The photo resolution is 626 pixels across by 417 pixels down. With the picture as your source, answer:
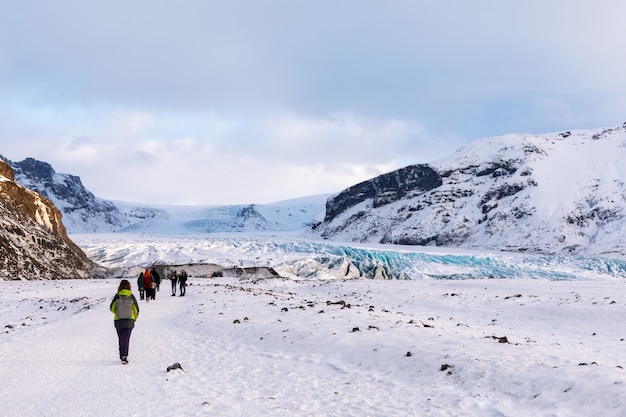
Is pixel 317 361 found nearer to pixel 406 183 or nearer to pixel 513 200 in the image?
pixel 513 200

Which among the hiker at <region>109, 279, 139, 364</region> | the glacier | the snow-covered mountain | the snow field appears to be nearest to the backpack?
the hiker at <region>109, 279, 139, 364</region>

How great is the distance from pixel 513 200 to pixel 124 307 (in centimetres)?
14206

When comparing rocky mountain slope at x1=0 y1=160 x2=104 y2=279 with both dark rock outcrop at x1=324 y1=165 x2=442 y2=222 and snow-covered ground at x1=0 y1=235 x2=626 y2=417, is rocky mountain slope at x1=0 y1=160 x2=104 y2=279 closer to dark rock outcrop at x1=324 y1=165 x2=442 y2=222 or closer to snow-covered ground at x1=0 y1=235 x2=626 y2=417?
snow-covered ground at x1=0 y1=235 x2=626 y2=417

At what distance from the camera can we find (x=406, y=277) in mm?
65438

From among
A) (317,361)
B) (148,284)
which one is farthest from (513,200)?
(317,361)

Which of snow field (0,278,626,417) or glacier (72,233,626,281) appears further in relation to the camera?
glacier (72,233,626,281)

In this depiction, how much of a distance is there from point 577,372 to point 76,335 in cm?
1574

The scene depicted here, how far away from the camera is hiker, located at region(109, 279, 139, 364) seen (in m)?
12.4

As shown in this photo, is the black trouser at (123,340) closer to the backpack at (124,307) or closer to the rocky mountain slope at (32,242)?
the backpack at (124,307)

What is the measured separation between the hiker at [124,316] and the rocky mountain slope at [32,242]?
4067 cm

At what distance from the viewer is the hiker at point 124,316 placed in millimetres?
12430

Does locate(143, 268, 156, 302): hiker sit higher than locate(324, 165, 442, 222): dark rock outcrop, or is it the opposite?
locate(324, 165, 442, 222): dark rock outcrop

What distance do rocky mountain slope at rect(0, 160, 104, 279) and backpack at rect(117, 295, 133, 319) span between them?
40745mm

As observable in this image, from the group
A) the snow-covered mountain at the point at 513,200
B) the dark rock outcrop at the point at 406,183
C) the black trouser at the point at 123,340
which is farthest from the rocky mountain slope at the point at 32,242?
the dark rock outcrop at the point at 406,183
